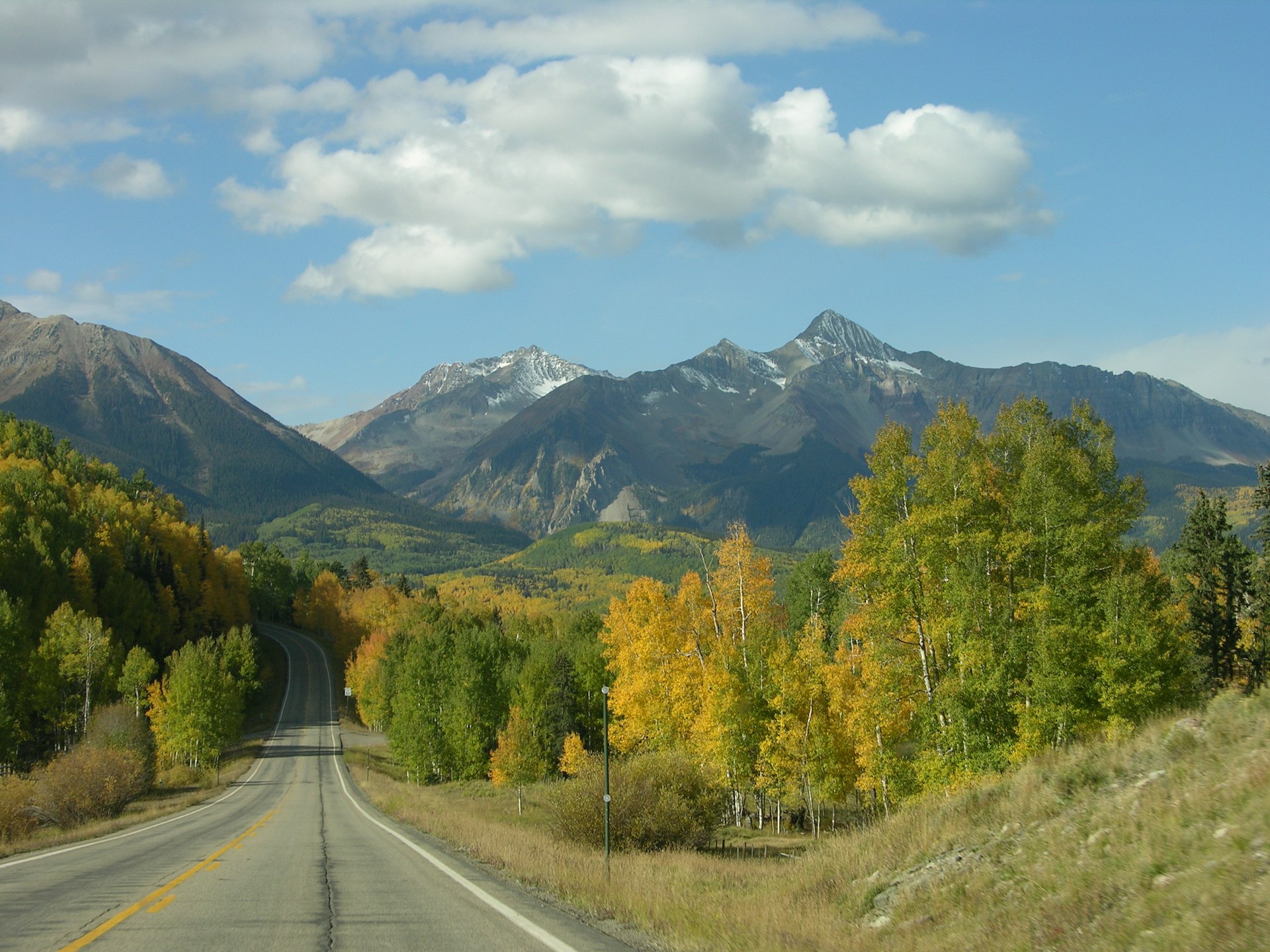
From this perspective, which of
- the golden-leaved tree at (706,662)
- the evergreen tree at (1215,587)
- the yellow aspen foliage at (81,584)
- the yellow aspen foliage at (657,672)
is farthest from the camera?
the yellow aspen foliage at (81,584)

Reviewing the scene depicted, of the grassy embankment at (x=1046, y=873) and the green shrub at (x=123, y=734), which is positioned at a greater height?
the grassy embankment at (x=1046, y=873)

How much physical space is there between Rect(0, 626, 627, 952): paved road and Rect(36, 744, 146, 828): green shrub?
9721 millimetres

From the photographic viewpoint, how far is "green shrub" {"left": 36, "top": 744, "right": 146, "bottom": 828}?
131 ft

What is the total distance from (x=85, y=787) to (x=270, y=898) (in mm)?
33051

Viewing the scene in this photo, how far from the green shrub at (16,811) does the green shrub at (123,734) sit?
1500cm

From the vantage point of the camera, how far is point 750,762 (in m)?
44.2

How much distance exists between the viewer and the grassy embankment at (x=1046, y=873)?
31.5 feet

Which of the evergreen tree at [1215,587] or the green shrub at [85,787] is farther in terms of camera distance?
the evergreen tree at [1215,587]

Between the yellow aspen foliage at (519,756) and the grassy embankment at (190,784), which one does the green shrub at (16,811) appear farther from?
the yellow aspen foliage at (519,756)

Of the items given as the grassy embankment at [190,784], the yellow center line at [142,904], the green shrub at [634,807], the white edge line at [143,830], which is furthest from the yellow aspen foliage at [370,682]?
the yellow center line at [142,904]

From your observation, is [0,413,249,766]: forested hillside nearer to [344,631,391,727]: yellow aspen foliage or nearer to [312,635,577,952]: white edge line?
[344,631,391,727]: yellow aspen foliage

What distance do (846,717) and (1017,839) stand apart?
30458 mm

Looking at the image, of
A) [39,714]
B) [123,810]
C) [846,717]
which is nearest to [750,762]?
[846,717]

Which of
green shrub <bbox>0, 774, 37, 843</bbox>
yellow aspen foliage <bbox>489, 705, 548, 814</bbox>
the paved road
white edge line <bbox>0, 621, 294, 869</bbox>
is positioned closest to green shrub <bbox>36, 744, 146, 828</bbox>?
green shrub <bbox>0, 774, 37, 843</bbox>
